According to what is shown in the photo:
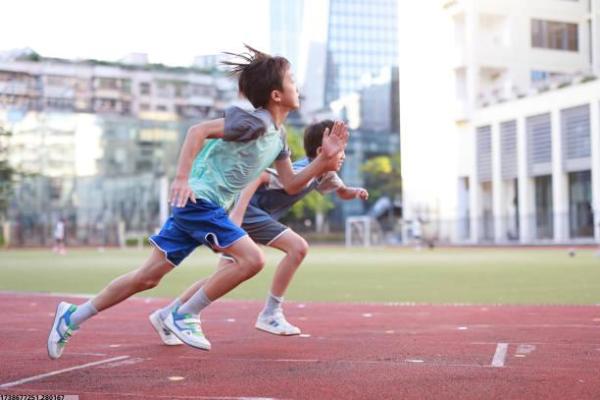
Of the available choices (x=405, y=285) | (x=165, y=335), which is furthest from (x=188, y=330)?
(x=405, y=285)

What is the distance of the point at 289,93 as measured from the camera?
5309mm

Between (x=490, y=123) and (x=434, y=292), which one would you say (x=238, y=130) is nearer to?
(x=434, y=292)

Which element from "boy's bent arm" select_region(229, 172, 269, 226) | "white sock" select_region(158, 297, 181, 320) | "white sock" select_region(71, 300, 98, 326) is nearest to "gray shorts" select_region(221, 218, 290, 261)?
"boy's bent arm" select_region(229, 172, 269, 226)

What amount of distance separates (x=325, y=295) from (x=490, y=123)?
39.2m

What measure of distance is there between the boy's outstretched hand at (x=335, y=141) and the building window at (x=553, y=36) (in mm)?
47464

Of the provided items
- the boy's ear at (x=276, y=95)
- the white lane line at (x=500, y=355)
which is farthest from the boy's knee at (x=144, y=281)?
the white lane line at (x=500, y=355)

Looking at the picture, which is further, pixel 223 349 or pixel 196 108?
pixel 196 108

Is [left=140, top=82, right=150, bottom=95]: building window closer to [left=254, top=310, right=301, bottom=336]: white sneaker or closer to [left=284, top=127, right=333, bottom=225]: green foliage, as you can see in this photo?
[left=284, top=127, right=333, bottom=225]: green foliage

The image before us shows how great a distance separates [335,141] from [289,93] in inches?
17.7

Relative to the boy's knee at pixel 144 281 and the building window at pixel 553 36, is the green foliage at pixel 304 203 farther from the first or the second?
the boy's knee at pixel 144 281

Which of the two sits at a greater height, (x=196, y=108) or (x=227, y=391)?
(x=196, y=108)

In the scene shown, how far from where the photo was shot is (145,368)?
15.9 ft

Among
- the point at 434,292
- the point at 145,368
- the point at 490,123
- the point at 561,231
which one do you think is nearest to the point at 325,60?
the point at 490,123

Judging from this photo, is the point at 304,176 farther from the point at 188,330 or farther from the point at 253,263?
the point at 188,330
